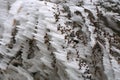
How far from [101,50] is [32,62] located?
66 cm

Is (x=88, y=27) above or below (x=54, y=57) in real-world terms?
above

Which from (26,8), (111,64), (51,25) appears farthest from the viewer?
(26,8)

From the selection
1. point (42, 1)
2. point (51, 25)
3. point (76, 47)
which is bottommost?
point (76, 47)

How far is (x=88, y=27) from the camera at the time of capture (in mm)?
2230

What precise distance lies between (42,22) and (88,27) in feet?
1.52

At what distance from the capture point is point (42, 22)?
2199 millimetres

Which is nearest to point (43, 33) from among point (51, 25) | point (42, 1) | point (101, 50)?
point (51, 25)

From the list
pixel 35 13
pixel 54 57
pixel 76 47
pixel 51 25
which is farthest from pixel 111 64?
pixel 35 13

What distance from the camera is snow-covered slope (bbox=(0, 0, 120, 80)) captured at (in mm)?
2029

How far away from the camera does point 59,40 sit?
6.89 ft

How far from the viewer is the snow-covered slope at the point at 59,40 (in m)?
2.03

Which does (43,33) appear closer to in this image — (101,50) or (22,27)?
(22,27)

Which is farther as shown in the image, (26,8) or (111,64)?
(26,8)

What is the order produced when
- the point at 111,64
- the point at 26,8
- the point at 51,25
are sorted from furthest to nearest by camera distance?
the point at 26,8 < the point at 51,25 < the point at 111,64
